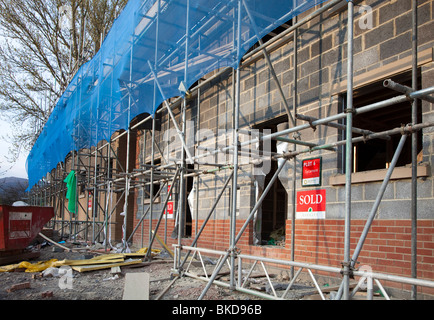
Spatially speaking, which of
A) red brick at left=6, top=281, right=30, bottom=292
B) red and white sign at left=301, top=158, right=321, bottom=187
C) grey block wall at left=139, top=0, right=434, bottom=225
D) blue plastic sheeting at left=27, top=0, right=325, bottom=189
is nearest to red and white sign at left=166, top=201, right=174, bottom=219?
grey block wall at left=139, top=0, right=434, bottom=225

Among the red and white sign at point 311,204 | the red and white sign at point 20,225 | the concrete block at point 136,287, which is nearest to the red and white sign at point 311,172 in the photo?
the red and white sign at point 311,204

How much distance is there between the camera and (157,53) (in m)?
9.25

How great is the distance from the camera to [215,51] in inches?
294

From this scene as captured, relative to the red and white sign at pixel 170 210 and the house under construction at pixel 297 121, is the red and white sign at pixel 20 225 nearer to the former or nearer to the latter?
the house under construction at pixel 297 121

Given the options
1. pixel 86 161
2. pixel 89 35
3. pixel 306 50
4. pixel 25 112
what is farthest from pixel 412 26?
pixel 25 112

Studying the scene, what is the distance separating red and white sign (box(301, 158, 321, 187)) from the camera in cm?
628

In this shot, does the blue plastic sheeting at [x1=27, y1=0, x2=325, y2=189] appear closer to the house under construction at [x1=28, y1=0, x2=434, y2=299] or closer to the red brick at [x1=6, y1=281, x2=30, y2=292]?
the house under construction at [x1=28, y1=0, x2=434, y2=299]

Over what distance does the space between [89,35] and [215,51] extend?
18.6 meters

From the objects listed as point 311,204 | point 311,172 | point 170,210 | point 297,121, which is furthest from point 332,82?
point 170,210

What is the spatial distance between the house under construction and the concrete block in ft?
2.69

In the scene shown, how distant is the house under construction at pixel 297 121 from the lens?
4.75 m

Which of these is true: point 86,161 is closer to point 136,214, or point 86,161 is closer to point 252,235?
point 136,214

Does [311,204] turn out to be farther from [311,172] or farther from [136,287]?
[136,287]
